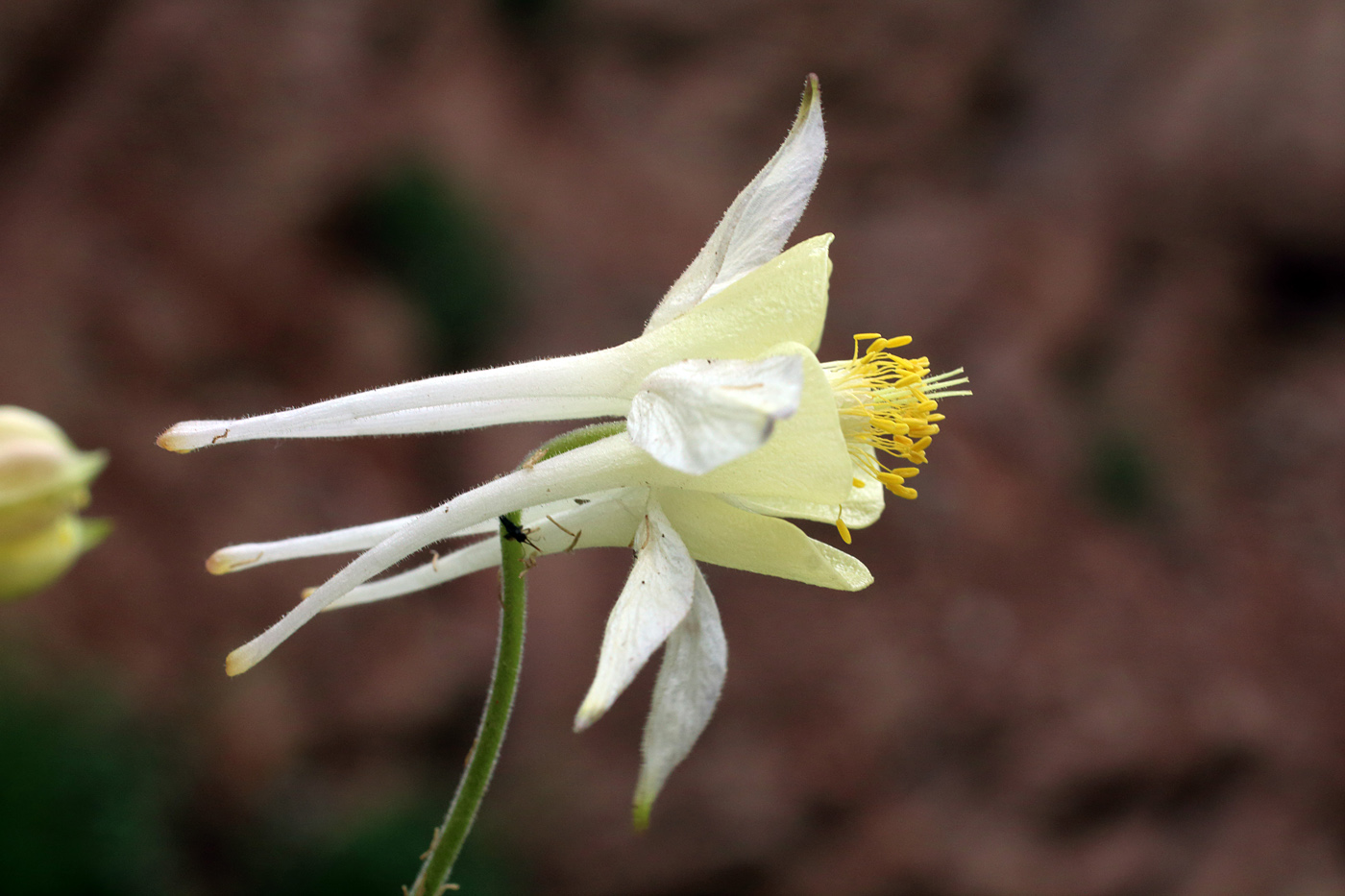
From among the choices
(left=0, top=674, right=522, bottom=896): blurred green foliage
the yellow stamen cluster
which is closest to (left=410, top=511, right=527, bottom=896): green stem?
the yellow stamen cluster

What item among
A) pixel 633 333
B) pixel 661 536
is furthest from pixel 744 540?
pixel 633 333

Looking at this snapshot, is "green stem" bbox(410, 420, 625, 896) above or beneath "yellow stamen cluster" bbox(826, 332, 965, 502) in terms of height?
beneath

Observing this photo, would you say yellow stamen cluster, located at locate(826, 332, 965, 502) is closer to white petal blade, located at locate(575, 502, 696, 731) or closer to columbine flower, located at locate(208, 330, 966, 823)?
columbine flower, located at locate(208, 330, 966, 823)

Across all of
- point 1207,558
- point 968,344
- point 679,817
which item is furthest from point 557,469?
point 1207,558

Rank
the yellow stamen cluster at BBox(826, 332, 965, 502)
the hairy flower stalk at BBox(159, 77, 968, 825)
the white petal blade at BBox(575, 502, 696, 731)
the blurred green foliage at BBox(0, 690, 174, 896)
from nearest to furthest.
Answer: the white petal blade at BBox(575, 502, 696, 731)
the hairy flower stalk at BBox(159, 77, 968, 825)
the yellow stamen cluster at BBox(826, 332, 965, 502)
the blurred green foliage at BBox(0, 690, 174, 896)

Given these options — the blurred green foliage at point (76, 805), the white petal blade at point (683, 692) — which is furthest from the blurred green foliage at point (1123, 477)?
the white petal blade at point (683, 692)

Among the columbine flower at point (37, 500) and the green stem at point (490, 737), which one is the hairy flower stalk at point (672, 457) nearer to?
the green stem at point (490, 737)

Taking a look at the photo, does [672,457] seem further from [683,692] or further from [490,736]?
[490,736]
